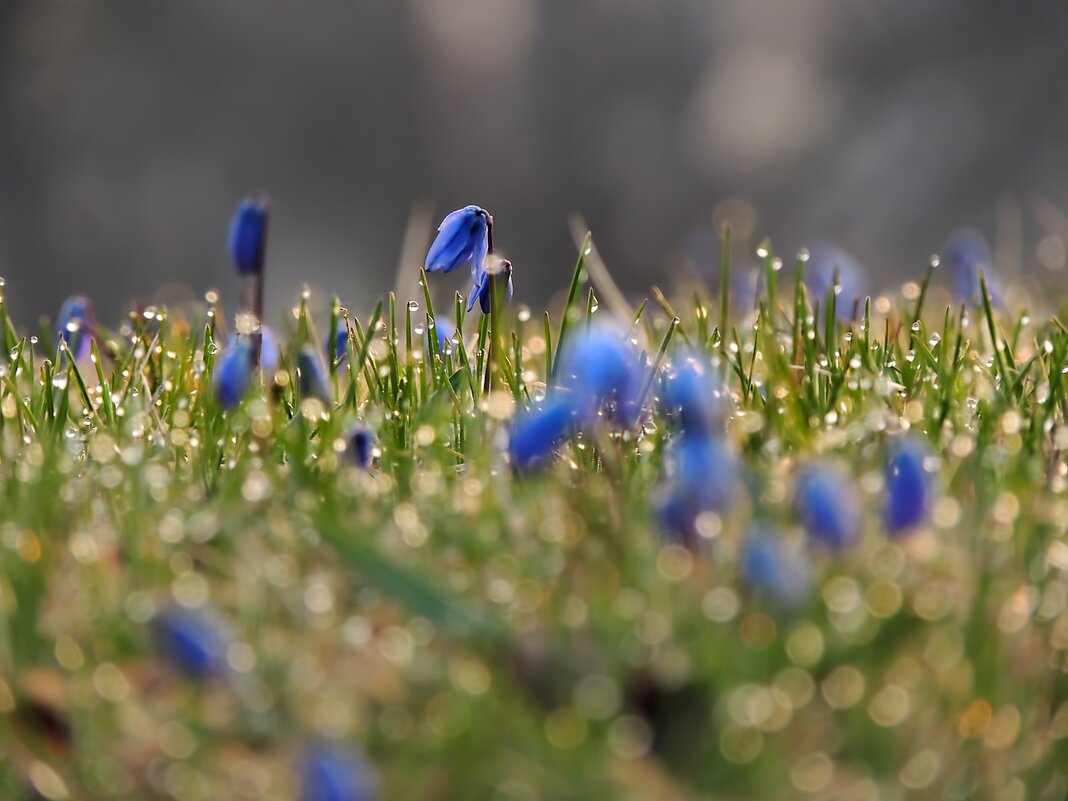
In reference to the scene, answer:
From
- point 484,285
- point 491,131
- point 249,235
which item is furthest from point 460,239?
point 491,131

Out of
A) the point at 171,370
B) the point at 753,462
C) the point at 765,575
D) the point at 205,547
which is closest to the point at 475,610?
the point at 765,575

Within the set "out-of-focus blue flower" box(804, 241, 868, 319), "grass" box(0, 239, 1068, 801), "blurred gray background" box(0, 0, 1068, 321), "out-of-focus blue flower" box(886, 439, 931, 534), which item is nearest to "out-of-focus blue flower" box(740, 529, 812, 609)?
"grass" box(0, 239, 1068, 801)

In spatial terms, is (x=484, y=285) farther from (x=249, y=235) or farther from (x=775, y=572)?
(x=775, y=572)

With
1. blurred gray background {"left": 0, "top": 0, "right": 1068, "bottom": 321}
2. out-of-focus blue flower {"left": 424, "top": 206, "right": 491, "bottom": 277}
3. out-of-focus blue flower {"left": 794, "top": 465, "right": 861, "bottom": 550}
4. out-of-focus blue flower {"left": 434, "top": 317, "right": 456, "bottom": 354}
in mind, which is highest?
blurred gray background {"left": 0, "top": 0, "right": 1068, "bottom": 321}

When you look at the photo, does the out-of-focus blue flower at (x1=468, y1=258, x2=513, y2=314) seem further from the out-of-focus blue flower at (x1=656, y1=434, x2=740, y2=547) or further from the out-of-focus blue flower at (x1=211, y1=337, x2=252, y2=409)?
the out-of-focus blue flower at (x1=656, y1=434, x2=740, y2=547)

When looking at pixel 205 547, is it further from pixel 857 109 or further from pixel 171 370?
pixel 857 109

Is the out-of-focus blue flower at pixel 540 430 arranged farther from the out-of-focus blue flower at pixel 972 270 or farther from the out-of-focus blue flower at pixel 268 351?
the out-of-focus blue flower at pixel 972 270

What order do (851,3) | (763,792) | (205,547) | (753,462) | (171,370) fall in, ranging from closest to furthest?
(763,792), (205,547), (753,462), (171,370), (851,3)
